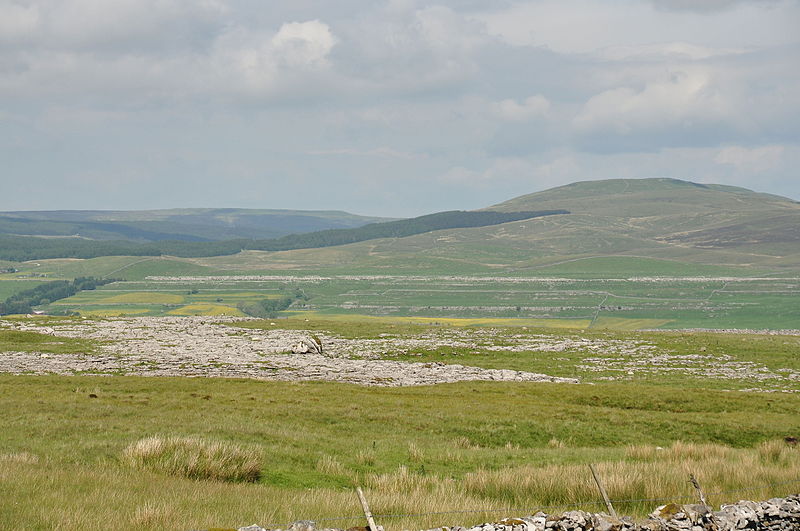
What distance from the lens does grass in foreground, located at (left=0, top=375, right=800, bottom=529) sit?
48.9ft

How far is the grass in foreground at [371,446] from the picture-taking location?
14898 mm

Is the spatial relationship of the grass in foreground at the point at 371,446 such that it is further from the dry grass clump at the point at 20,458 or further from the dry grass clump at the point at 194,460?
the dry grass clump at the point at 194,460

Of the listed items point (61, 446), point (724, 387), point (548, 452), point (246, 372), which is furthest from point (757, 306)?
point (61, 446)

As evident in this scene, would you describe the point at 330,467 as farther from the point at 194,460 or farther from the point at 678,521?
the point at 678,521

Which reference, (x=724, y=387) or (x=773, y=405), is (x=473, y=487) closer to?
(x=773, y=405)

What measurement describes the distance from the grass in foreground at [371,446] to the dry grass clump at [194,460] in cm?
49

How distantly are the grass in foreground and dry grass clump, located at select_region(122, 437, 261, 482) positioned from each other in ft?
1.60

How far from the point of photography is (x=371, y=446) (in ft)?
85.6

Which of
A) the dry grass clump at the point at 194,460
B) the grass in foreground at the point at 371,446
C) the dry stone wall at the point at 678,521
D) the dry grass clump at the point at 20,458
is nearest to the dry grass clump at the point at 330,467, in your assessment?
the grass in foreground at the point at 371,446

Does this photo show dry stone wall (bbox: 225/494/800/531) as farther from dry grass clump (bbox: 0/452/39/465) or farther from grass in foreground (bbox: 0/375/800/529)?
dry grass clump (bbox: 0/452/39/465)

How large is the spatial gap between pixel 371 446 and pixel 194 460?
8.39 m

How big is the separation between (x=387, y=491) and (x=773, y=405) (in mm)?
32846

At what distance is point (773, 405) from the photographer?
4238cm

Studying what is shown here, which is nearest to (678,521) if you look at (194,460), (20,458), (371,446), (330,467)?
(330,467)
